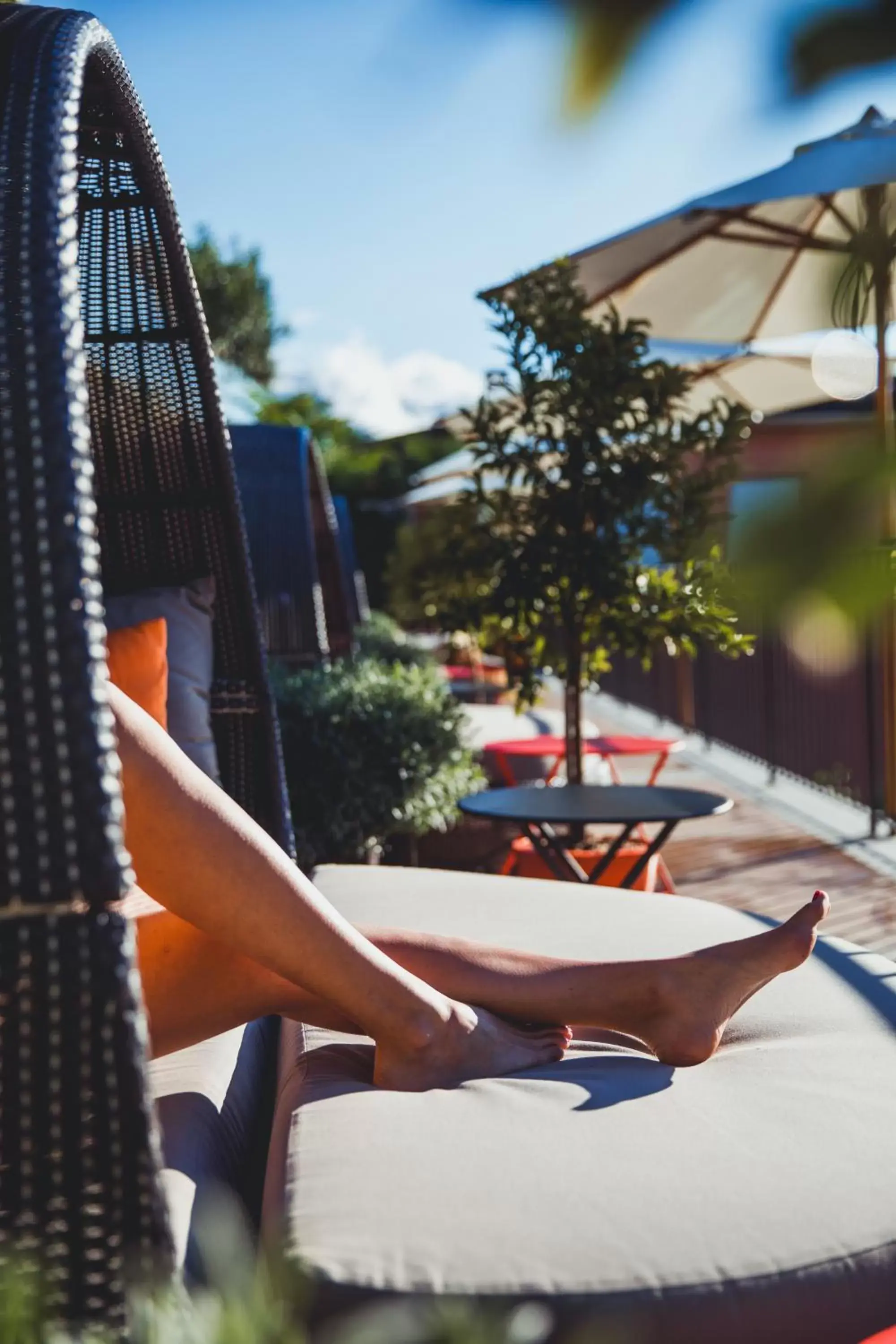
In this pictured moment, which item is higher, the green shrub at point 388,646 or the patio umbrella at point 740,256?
the patio umbrella at point 740,256

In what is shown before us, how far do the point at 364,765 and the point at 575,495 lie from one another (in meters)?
1.08

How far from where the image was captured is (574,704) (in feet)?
13.8

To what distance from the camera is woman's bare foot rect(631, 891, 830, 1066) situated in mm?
1608

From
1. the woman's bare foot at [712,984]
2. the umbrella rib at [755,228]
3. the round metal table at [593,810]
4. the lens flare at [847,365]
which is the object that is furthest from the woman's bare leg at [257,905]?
the umbrella rib at [755,228]

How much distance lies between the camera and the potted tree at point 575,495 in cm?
394

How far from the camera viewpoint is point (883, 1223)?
119cm

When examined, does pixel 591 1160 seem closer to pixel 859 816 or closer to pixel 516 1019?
pixel 516 1019

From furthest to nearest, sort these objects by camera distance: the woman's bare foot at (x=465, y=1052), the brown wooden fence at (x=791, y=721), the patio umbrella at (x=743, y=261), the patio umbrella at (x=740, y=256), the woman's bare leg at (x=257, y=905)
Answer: the brown wooden fence at (x=791, y=721) < the patio umbrella at (x=740, y=256) < the patio umbrella at (x=743, y=261) < the woman's bare foot at (x=465, y=1052) < the woman's bare leg at (x=257, y=905)

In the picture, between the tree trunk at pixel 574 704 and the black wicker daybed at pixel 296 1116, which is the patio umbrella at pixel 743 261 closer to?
the black wicker daybed at pixel 296 1116

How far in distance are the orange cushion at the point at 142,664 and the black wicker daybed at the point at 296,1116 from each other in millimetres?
640

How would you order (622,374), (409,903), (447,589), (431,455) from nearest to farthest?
(409,903) → (622,374) → (447,589) → (431,455)

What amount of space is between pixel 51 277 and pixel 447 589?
313 centimetres

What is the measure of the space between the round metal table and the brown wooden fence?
229 centimetres

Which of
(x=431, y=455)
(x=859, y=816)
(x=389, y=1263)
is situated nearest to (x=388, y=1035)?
(x=389, y=1263)
